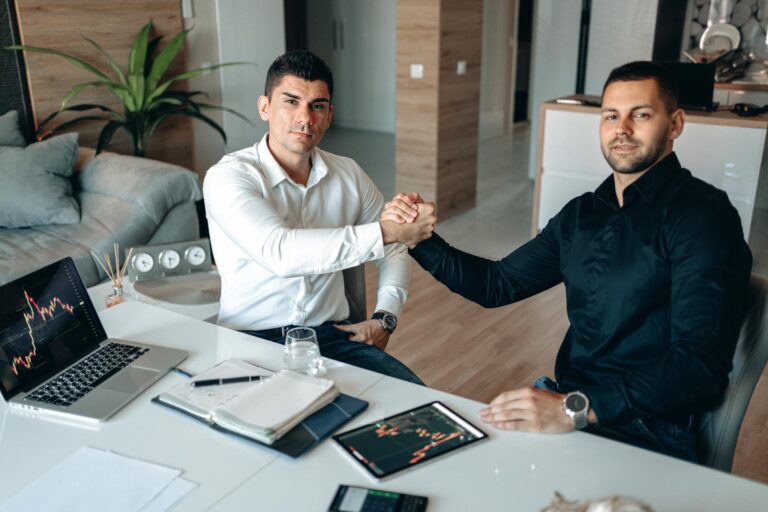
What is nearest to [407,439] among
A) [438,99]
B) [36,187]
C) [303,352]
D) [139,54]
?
Answer: [303,352]

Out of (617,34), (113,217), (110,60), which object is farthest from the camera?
(617,34)

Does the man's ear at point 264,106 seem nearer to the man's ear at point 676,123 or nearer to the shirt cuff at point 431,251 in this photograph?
the shirt cuff at point 431,251

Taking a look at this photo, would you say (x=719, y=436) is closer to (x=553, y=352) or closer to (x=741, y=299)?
(x=741, y=299)

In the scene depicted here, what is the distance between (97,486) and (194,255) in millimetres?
1549

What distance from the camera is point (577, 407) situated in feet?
4.64

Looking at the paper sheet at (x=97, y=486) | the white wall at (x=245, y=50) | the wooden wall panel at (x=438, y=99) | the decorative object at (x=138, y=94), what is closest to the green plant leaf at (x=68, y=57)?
the decorative object at (x=138, y=94)

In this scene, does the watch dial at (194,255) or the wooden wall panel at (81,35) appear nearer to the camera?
the watch dial at (194,255)

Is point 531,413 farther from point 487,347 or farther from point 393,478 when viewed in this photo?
point 487,347

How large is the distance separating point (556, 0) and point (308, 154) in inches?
173

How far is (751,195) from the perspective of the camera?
12.7 ft

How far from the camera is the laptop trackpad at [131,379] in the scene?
1582 millimetres

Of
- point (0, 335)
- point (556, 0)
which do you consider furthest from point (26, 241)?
point (556, 0)

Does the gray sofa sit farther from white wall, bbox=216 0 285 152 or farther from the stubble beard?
the stubble beard

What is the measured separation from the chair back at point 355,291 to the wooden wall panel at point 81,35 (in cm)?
270
